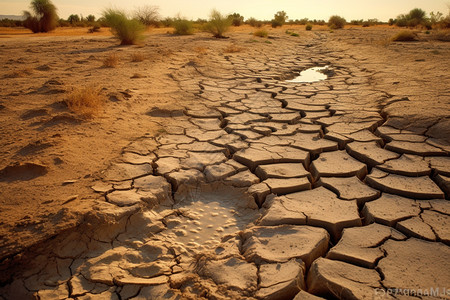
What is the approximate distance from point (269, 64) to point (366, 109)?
343 cm

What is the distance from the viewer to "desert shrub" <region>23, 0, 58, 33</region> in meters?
13.3

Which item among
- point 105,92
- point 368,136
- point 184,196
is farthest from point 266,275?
point 105,92

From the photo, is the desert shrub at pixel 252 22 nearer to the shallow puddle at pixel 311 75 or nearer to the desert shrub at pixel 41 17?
the desert shrub at pixel 41 17

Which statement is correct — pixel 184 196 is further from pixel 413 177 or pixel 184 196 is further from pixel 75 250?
pixel 413 177

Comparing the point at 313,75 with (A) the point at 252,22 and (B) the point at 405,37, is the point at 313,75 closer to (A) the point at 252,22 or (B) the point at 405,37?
(B) the point at 405,37

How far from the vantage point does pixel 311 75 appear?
228 inches

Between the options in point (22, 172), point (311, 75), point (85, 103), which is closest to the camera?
point (22, 172)

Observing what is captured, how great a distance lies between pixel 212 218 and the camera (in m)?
1.89

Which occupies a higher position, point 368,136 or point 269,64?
point 269,64

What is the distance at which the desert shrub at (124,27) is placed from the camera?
308 inches

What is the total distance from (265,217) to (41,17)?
15.8 metres

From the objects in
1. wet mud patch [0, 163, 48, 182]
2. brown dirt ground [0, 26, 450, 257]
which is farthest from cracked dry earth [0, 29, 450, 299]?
wet mud patch [0, 163, 48, 182]

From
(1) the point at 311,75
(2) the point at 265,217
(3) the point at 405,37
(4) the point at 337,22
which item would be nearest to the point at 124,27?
(1) the point at 311,75

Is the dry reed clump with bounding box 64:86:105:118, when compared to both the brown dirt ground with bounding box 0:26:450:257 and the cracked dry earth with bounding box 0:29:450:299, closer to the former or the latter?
the brown dirt ground with bounding box 0:26:450:257
